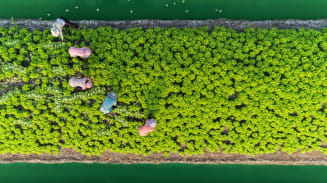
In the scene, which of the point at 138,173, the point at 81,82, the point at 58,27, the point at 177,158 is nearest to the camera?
the point at 81,82

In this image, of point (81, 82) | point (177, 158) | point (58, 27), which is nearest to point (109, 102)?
point (81, 82)

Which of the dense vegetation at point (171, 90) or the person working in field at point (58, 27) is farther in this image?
the dense vegetation at point (171, 90)

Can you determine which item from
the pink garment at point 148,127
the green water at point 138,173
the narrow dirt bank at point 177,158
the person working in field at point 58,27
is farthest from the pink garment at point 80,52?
the green water at point 138,173

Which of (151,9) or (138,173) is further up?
(151,9)

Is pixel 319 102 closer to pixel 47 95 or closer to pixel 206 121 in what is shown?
pixel 206 121

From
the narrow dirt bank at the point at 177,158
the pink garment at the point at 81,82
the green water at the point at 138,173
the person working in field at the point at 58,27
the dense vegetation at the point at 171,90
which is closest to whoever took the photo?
the pink garment at the point at 81,82

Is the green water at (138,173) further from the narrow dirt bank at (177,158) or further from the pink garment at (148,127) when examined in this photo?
the pink garment at (148,127)

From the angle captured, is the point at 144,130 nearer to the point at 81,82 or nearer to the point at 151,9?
the point at 81,82
